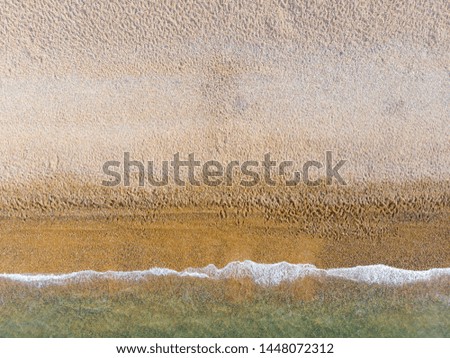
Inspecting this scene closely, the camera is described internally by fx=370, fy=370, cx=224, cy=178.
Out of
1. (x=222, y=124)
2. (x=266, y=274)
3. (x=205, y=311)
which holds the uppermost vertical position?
(x=222, y=124)

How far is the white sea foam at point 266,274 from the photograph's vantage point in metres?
4.29

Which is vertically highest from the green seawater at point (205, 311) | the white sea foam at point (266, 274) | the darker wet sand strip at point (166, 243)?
the darker wet sand strip at point (166, 243)

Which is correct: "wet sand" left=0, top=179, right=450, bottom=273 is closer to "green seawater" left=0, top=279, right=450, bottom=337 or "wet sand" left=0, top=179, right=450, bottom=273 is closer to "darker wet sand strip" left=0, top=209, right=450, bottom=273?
"darker wet sand strip" left=0, top=209, right=450, bottom=273

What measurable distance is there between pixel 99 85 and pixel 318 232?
310 centimetres

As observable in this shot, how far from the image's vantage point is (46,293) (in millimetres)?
4320

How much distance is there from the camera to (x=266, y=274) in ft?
14.1

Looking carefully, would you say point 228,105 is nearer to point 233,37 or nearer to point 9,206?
point 233,37

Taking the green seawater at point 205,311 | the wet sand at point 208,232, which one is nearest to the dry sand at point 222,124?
the wet sand at point 208,232

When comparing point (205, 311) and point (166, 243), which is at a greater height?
point (166, 243)

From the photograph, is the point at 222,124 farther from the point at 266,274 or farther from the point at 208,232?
the point at 266,274

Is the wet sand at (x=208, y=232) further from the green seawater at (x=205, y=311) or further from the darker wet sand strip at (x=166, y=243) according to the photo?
the green seawater at (x=205, y=311)

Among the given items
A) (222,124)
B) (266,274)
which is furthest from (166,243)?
(222,124)

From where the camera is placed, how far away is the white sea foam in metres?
4.29
